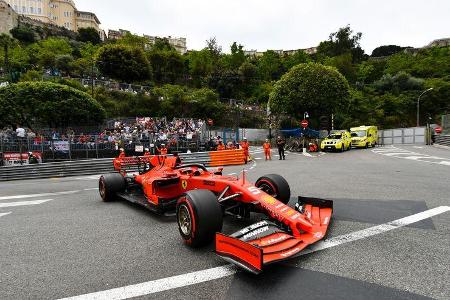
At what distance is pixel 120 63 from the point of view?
5794cm

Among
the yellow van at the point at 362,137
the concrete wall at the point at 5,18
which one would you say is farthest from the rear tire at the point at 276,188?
the concrete wall at the point at 5,18

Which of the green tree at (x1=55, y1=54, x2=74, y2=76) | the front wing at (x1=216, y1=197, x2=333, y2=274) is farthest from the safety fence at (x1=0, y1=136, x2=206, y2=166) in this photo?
the green tree at (x1=55, y1=54, x2=74, y2=76)

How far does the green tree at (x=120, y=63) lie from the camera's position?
189 ft

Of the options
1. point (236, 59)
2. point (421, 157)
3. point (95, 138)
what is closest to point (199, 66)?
point (236, 59)

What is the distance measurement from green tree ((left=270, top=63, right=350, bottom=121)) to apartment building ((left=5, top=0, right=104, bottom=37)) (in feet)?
360

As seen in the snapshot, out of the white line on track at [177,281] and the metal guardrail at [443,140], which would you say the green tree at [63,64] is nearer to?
the metal guardrail at [443,140]

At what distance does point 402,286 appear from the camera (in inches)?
131

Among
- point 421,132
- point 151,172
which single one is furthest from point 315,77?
point 151,172

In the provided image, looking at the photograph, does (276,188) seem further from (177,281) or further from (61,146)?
(61,146)

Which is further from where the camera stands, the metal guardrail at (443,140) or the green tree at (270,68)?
the green tree at (270,68)

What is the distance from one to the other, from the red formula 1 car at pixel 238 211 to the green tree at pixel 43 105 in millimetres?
27243

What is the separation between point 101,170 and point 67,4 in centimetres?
13157

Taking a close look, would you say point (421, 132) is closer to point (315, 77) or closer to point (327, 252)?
point (315, 77)

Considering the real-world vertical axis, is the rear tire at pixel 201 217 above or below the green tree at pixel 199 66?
below
